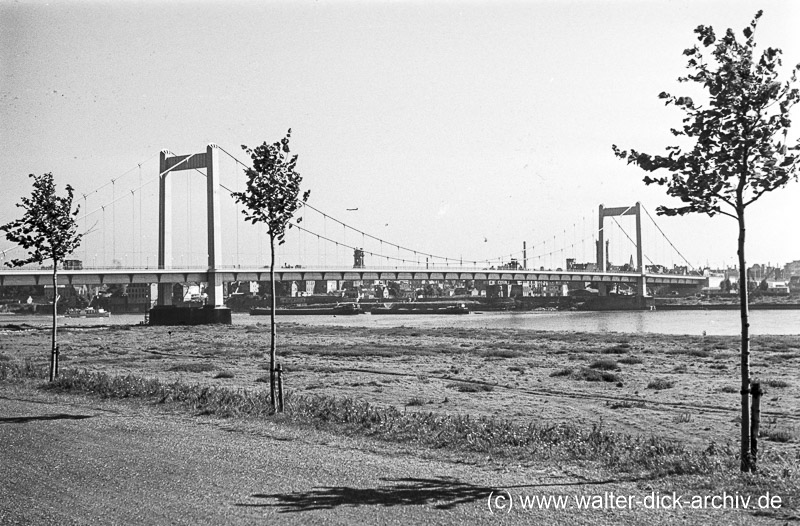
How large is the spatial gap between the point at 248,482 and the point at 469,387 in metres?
12.9

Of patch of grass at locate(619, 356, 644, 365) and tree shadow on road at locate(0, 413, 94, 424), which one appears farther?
patch of grass at locate(619, 356, 644, 365)

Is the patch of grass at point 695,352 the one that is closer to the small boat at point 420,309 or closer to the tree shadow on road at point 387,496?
the tree shadow on road at point 387,496

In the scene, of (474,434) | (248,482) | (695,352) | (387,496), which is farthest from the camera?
(695,352)

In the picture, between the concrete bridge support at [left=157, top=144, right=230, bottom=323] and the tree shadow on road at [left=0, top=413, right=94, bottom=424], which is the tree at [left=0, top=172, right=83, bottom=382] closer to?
the tree shadow on road at [left=0, top=413, right=94, bottom=424]

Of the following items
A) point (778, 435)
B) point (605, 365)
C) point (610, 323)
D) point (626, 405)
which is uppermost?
point (778, 435)

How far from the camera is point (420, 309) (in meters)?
127

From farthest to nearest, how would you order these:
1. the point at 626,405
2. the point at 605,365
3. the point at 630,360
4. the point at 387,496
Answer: the point at 630,360 < the point at 605,365 < the point at 626,405 < the point at 387,496

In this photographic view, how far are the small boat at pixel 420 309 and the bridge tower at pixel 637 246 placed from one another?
21232 millimetres

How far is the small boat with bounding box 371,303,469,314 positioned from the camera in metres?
115

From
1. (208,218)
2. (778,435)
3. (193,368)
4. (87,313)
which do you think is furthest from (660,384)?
(87,313)

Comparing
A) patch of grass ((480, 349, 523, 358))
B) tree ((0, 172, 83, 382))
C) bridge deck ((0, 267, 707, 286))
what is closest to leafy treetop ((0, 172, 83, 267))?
tree ((0, 172, 83, 382))

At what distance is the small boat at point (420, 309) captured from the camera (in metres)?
115

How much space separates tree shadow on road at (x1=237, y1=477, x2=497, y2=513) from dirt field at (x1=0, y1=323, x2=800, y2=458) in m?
5.93

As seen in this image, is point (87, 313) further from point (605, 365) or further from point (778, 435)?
point (778, 435)
